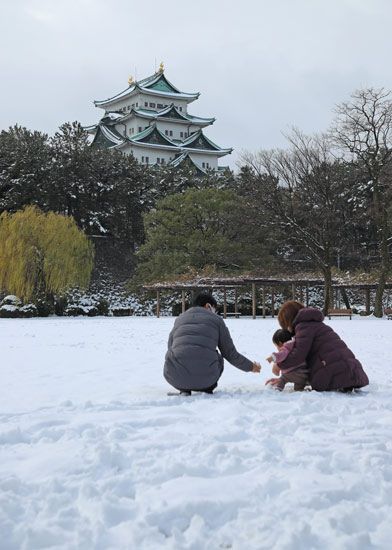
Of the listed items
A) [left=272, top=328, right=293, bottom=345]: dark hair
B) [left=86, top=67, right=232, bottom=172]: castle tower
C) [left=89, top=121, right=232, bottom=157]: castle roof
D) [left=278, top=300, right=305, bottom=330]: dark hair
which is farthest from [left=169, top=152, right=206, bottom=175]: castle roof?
[left=278, top=300, right=305, bottom=330]: dark hair

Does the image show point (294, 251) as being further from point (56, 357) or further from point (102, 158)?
point (56, 357)

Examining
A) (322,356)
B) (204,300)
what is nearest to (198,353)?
(204,300)

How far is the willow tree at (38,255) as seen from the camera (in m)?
27.1

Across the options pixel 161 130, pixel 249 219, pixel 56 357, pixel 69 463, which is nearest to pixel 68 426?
pixel 69 463

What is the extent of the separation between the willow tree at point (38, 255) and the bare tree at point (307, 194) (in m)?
9.52

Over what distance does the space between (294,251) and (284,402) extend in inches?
1234

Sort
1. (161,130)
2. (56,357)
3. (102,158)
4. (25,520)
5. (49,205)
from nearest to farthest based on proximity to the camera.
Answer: (25,520)
(56,357)
(49,205)
(102,158)
(161,130)

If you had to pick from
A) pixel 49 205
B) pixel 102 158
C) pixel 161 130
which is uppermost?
pixel 161 130

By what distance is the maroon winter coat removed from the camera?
17.1ft

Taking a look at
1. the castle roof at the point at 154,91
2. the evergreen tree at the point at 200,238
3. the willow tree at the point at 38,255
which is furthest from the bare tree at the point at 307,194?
the castle roof at the point at 154,91

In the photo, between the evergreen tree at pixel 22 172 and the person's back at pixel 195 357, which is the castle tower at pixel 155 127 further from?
Result: the person's back at pixel 195 357

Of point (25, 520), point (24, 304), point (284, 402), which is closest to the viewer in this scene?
point (25, 520)

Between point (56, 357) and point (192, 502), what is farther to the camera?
point (56, 357)

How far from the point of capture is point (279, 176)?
1151 inches
